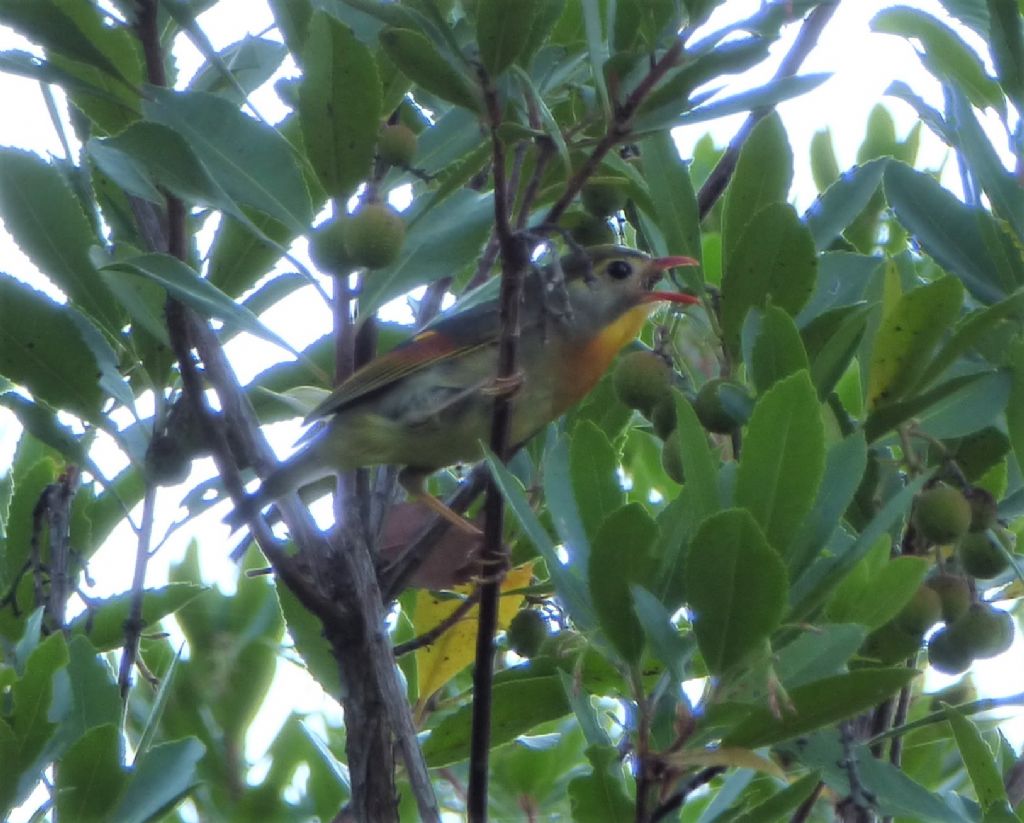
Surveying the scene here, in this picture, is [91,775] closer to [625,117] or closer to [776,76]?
[625,117]

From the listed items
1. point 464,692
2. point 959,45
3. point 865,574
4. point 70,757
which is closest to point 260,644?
point 464,692

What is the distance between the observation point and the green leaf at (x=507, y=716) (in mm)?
2955

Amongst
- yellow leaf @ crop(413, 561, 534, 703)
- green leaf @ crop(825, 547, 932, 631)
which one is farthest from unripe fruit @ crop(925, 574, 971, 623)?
yellow leaf @ crop(413, 561, 534, 703)

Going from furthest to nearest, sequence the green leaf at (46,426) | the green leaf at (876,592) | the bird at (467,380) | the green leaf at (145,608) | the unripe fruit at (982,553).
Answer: the bird at (467,380), the green leaf at (145,608), the green leaf at (46,426), the unripe fruit at (982,553), the green leaf at (876,592)

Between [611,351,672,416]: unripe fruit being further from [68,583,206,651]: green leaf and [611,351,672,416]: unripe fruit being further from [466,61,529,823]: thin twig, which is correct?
[68,583,206,651]: green leaf

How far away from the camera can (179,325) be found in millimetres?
3066

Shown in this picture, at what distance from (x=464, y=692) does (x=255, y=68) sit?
1645mm

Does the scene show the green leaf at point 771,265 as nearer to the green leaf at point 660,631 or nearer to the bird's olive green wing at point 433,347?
the green leaf at point 660,631

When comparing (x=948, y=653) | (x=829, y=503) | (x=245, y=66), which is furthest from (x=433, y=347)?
(x=829, y=503)

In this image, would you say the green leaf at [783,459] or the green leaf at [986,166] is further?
the green leaf at [986,166]

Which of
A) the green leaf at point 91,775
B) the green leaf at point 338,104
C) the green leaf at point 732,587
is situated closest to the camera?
the green leaf at point 732,587

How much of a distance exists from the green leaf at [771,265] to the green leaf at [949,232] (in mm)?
335

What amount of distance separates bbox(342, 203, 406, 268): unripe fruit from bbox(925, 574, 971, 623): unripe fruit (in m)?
1.21

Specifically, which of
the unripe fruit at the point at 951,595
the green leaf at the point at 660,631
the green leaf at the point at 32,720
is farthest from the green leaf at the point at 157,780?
the unripe fruit at the point at 951,595
